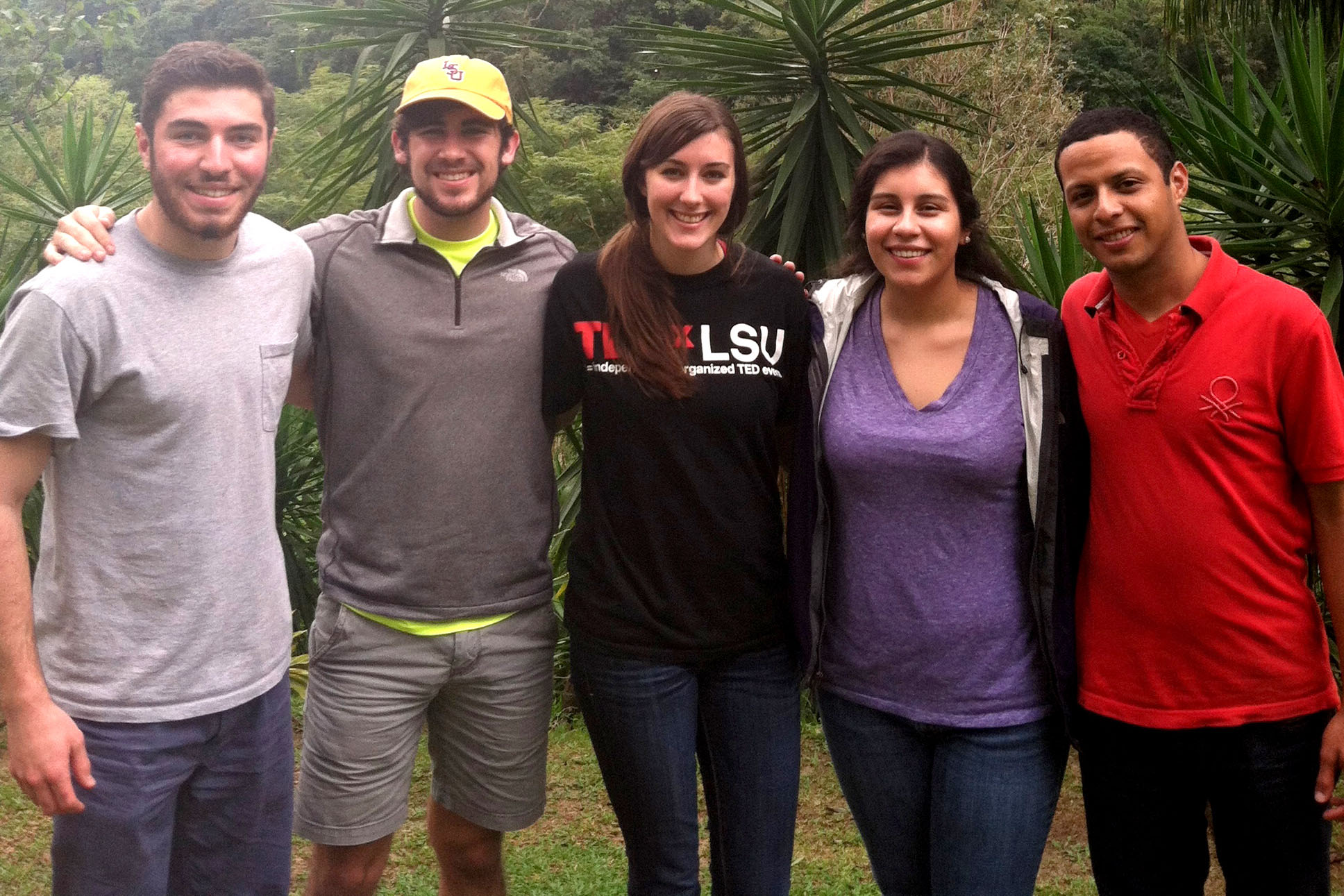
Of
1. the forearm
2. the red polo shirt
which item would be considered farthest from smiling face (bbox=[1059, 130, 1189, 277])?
the forearm

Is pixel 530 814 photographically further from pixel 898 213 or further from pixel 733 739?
pixel 898 213

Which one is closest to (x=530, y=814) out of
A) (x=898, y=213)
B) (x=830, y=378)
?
(x=830, y=378)

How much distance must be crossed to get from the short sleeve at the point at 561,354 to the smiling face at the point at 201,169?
0.72 metres

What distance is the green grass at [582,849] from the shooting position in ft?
16.3

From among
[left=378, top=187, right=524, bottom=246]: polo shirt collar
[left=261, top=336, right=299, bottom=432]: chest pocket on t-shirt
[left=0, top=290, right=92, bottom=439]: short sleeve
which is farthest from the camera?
[left=378, top=187, right=524, bottom=246]: polo shirt collar

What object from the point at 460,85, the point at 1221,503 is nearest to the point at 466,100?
the point at 460,85

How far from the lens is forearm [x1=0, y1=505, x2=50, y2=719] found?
2385mm

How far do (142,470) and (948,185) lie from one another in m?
1.76

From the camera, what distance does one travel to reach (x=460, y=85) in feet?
9.75

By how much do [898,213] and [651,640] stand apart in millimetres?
1070

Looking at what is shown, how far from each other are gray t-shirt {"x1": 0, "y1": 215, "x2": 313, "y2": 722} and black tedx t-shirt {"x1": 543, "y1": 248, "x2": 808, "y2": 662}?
74cm

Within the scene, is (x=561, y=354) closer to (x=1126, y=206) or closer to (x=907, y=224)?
(x=907, y=224)

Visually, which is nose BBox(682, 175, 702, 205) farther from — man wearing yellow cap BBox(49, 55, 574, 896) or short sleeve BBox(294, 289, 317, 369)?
short sleeve BBox(294, 289, 317, 369)

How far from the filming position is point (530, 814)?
10.6 ft
